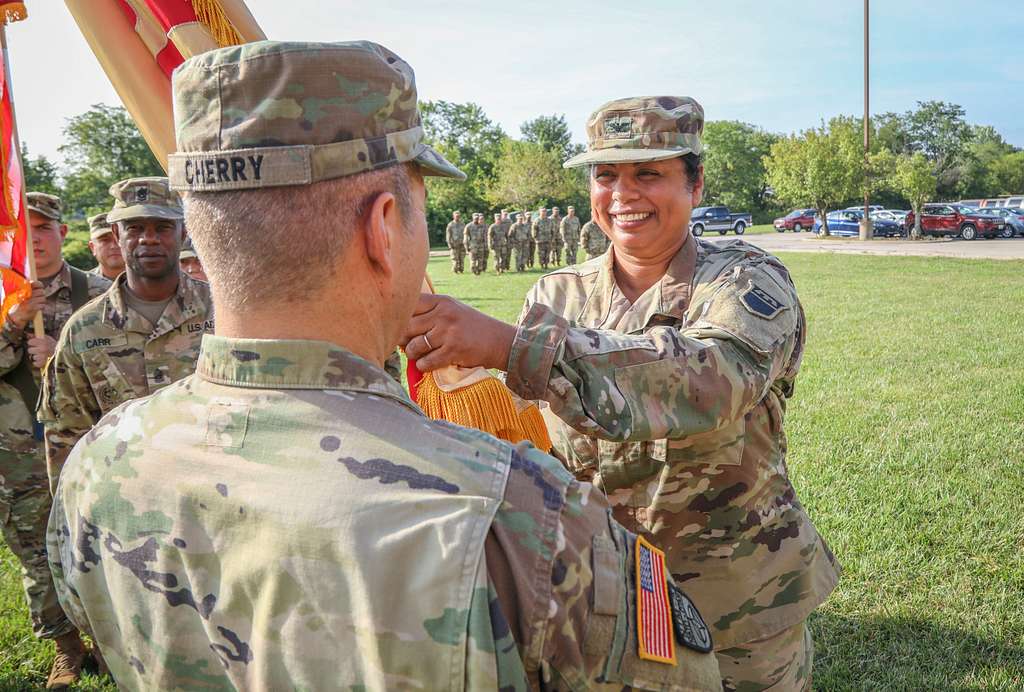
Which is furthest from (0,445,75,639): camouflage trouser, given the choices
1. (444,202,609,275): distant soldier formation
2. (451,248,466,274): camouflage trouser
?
(451,248,466,274): camouflage trouser

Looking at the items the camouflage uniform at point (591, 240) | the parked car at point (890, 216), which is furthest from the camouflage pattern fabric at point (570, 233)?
the parked car at point (890, 216)

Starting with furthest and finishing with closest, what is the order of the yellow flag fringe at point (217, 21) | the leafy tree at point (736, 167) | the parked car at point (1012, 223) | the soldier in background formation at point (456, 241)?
1. the leafy tree at point (736, 167)
2. the parked car at point (1012, 223)
3. the soldier in background formation at point (456, 241)
4. the yellow flag fringe at point (217, 21)

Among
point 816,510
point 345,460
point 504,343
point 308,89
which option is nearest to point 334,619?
point 345,460

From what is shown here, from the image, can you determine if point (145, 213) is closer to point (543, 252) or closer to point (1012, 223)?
point (543, 252)

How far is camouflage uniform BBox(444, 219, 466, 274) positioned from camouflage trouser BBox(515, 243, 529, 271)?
1.95 m

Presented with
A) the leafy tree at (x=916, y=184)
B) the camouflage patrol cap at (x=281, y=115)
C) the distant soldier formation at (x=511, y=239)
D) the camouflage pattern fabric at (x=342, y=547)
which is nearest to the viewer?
the camouflage pattern fabric at (x=342, y=547)

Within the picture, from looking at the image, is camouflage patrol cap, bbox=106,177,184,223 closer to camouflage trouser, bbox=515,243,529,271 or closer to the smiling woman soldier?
the smiling woman soldier

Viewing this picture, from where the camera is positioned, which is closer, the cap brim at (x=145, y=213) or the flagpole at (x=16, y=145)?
the flagpole at (x=16, y=145)

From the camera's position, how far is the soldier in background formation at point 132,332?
4.21 meters

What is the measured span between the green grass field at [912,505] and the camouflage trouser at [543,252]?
1730 centimetres

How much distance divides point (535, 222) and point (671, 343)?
89.7 ft

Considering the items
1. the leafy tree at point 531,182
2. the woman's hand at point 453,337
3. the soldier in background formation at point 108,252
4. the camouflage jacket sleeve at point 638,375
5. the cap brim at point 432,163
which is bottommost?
the camouflage jacket sleeve at point 638,375

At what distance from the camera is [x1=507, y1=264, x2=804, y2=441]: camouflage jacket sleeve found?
189 centimetres

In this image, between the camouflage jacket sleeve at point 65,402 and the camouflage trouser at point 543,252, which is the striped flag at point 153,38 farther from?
the camouflage trouser at point 543,252
